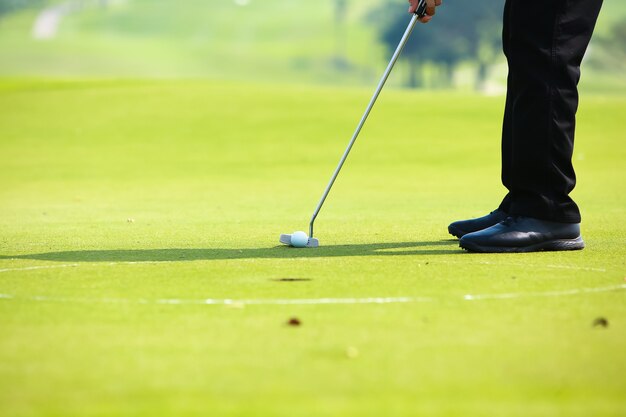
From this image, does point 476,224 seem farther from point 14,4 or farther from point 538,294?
point 14,4

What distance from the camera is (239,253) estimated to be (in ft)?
19.1

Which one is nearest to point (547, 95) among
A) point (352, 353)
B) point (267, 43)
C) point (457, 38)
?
point (352, 353)

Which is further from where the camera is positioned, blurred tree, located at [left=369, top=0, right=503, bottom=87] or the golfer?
blurred tree, located at [left=369, top=0, right=503, bottom=87]

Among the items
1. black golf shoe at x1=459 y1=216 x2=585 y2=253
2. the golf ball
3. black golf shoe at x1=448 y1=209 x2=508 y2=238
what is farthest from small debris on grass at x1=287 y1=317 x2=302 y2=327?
black golf shoe at x1=448 y1=209 x2=508 y2=238

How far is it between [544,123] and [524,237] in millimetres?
633

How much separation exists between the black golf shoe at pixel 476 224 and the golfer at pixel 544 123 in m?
0.52

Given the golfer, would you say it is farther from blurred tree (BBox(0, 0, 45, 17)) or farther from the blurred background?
blurred tree (BBox(0, 0, 45, 17))

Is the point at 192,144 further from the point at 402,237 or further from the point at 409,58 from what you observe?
the point at 409,58

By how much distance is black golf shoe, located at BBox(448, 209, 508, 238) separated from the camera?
6.45m

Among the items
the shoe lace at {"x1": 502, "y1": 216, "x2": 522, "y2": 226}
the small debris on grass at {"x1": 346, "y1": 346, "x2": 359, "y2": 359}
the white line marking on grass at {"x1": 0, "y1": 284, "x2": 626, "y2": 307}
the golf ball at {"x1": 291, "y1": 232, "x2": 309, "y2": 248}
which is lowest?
the golf ball at {"x1": 291, "y1": 232, "x2": 309, "y2": 248}

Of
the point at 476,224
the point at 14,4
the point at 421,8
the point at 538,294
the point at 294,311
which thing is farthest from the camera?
the point at 14,4

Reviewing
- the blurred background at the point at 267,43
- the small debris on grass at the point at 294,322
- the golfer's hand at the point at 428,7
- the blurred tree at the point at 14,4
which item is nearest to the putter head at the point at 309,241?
the golfer's hand at the point at 428,7

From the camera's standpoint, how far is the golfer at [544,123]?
579cm

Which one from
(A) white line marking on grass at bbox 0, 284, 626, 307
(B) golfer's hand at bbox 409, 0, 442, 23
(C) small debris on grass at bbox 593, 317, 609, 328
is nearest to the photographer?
(C) small debris on grass at bbox 593, 317, 609, 328
